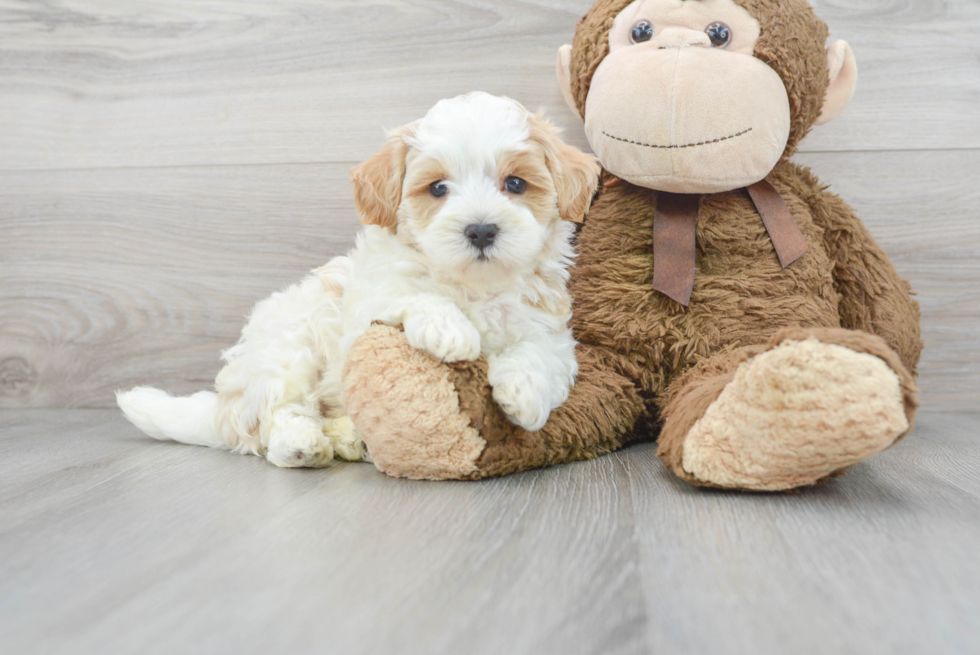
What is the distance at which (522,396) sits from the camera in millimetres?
1057

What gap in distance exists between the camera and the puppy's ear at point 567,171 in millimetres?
1204

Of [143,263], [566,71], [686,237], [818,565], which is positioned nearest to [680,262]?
[686,237]

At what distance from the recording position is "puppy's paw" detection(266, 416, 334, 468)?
3.99 ft

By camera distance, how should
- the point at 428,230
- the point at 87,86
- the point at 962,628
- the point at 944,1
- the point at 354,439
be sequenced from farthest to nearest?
the point at 87,86 < the point at 944,1 < the point at 354,439 < the point at 428,230 < the point at 962,628

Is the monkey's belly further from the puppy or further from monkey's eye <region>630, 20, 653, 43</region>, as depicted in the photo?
monkey's eye <region>630, 20, 653, 43</region>

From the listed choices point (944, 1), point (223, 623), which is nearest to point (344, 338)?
point (223, 623)

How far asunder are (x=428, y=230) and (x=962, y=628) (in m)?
0.80

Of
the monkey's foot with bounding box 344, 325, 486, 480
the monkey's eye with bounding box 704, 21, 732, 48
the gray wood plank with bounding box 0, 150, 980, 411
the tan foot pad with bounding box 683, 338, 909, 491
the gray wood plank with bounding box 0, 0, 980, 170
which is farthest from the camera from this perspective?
the gray wood plank with bounding box 0, 150, 980, 411

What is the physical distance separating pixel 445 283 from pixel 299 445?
36 centimetres

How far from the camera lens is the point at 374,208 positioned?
119 centimetres

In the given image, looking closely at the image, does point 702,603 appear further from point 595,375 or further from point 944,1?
point 944,1

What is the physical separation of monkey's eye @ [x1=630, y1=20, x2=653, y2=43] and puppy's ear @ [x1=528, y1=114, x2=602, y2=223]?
0.26 m

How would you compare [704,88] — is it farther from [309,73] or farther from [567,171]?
[309,73]

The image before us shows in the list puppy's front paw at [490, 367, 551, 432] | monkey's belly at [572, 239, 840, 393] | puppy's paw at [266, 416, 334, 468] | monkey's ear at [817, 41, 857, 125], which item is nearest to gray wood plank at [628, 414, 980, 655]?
puppy's front paw at [490, 367, 551, 432]
